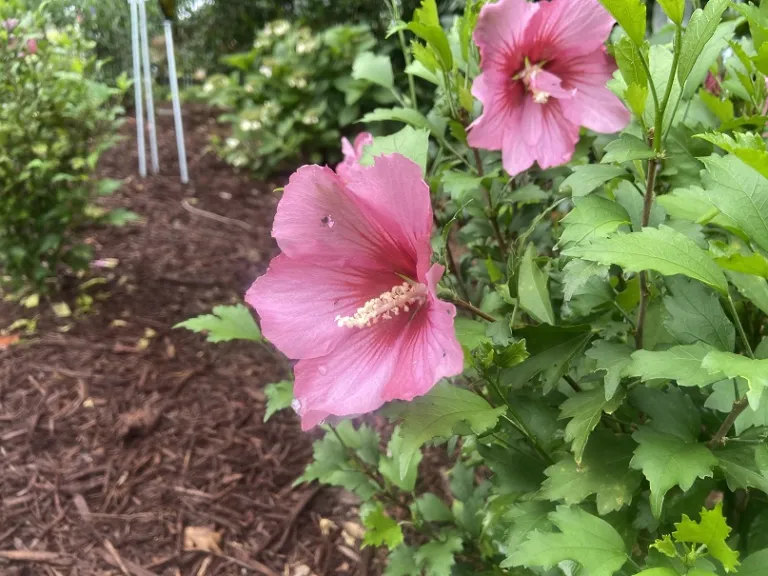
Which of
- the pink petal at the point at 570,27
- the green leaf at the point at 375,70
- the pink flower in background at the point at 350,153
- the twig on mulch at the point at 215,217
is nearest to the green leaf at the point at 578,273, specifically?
the pink flower in background at the point at 350,153

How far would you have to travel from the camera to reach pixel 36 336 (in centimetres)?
247

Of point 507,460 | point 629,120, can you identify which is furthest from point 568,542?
point 629,120

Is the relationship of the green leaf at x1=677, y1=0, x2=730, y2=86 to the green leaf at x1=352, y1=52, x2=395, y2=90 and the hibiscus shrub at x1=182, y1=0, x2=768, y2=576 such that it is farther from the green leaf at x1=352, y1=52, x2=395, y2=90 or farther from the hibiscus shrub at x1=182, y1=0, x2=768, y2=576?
the green leaf at x1=352, y1=52, x2=395, y2=90

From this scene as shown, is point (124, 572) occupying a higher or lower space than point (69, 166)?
lower

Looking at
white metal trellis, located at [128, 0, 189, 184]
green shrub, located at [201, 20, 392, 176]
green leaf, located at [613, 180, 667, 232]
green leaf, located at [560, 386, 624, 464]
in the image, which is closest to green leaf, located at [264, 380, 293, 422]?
green leaf, located at [560, 386, 624, 464]

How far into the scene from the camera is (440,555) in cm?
122

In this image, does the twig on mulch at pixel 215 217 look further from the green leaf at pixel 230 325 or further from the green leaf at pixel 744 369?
A: the green leaf at pixel 744 369

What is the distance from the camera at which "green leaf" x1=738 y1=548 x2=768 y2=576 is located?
68 cm

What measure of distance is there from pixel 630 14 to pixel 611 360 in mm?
370

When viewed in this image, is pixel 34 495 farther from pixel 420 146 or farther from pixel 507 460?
pixel 420 146

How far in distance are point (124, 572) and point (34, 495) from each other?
43cm

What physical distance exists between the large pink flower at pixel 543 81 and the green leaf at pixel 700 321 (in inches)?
15.1

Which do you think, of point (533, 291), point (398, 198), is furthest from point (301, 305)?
point (533, 291)

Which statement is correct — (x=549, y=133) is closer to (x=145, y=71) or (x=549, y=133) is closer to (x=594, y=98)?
(x=594, y=98)
